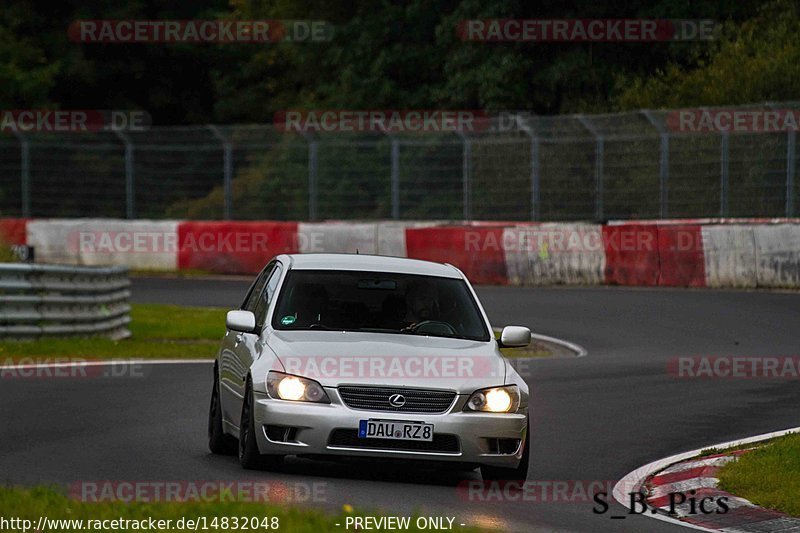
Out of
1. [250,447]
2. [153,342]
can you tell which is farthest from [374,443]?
[153,342]

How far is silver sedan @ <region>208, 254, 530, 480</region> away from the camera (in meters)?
10.0

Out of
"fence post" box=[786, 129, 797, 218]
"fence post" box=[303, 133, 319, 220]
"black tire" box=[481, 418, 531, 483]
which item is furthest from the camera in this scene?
"fence post" box=[303, 133, 319, 220]

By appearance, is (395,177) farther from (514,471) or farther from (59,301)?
(514,471)

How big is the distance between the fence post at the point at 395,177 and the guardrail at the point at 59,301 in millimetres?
13428

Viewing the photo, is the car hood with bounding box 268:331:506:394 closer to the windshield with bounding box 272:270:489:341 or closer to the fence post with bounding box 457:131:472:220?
the windshield with bounding box 272:270:489:341

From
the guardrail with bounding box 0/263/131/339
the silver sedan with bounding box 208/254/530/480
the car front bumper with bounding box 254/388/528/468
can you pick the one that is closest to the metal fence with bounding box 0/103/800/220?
the guardrail with bounding box 0/263/131/339

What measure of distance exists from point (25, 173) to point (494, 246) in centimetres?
1329

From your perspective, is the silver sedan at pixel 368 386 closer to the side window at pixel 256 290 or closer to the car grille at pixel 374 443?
the car grille at pixel 374 443

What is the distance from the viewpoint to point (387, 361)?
10258 mm

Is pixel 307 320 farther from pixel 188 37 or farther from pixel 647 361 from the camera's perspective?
pixel 188 37

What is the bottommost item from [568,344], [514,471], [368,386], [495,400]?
[568,344]

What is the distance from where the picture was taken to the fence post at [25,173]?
39.0m

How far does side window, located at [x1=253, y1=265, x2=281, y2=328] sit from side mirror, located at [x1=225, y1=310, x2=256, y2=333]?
228mm

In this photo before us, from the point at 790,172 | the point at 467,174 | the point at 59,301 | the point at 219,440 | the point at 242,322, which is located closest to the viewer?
the point at 242,322
